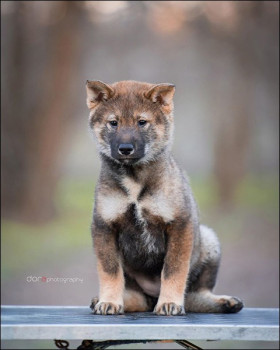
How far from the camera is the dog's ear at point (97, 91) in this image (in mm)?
4082

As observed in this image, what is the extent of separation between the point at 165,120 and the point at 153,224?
558mm

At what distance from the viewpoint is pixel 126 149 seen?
3893mm

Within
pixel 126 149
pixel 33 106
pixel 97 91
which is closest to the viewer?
pixel 126 149

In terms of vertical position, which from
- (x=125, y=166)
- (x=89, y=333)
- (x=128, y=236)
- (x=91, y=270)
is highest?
(x=125, y=166)

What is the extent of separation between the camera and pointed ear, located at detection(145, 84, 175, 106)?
4062 millimetres

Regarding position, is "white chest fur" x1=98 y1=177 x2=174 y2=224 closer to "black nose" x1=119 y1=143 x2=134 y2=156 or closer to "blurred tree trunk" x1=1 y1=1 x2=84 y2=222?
"black nose" x1=119 y1=143 x2=134 y2=156

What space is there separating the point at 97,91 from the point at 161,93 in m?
0.34

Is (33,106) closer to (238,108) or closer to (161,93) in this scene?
(238,108)

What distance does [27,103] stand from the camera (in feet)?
31.6

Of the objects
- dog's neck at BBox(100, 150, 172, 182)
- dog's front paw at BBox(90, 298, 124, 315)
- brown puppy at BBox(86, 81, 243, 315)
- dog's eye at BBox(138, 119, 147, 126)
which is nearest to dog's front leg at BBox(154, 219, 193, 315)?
brown puppy at BBox(86, 81, 243, 315)

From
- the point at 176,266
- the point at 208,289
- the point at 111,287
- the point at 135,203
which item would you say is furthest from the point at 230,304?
the point at 135,203

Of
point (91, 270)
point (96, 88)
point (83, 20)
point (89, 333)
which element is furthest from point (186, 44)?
point (89, 333)

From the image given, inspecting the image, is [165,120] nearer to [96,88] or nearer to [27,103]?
[96,88]

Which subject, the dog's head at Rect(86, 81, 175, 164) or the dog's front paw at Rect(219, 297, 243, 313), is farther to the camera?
the dog's front paw at Rect(219, 297, 243, 313)
